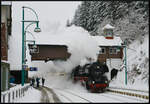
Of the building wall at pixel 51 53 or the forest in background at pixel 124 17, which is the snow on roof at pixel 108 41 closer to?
the forest in background at pixel 124 17

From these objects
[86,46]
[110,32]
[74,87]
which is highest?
[110,32]

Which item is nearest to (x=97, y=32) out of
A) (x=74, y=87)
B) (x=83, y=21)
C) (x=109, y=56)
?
(x=83, y=21)

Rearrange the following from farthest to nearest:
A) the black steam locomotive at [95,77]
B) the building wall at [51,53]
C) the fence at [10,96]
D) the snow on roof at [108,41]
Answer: the snow on roof at [108,41] < the building wall at [51,53] < the black steam locomotive at [95,77] < the fence at [10,96]

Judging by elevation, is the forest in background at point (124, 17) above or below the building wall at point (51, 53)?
above

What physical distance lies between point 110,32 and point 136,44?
32.0 feet

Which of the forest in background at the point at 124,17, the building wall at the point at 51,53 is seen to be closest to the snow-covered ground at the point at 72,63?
the building wall at the point at 51,53

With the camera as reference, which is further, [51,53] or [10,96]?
[51,53]

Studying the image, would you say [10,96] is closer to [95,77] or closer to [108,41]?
[95,77]

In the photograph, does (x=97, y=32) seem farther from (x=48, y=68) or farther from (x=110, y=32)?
(x=48, y=68)

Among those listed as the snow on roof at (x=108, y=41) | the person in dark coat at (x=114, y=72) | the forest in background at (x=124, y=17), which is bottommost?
the person in dark coat at (x=114, y=72)

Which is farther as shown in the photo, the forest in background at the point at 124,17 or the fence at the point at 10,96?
the forest in background at the point at 124,17

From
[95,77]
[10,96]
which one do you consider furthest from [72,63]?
[10,96]

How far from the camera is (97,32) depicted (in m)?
62.2

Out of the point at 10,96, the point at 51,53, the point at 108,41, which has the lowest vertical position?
the point at 10,96
